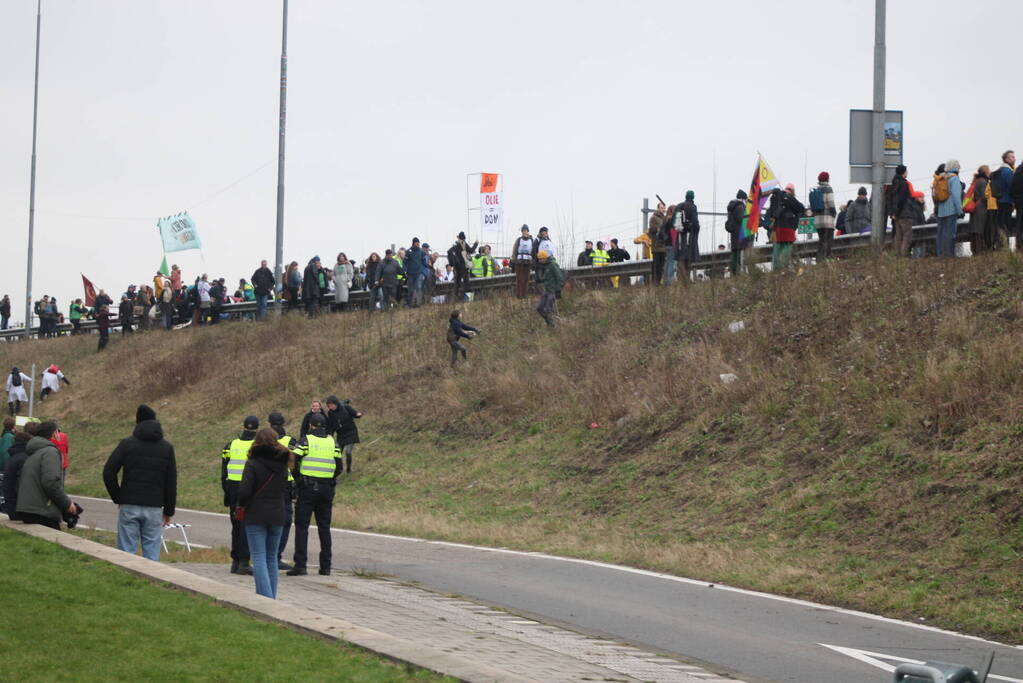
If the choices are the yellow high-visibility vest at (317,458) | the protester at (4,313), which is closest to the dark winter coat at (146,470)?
the yellow high-visibility vest at (317,458)

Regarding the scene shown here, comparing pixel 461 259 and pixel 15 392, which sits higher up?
pixel 461 259

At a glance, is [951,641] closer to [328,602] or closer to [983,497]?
[983,497]

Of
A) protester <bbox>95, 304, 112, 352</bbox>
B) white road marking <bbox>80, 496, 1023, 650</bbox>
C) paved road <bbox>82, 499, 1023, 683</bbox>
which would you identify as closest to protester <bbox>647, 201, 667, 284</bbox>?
white road marking <bbox>80, 496, 1023, 650</bbox>

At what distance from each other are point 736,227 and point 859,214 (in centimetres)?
266

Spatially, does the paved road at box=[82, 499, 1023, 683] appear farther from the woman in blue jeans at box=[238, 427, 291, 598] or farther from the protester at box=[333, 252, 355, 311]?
the protester at box=[333, 252, 355, 311]

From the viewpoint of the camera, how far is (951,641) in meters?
12.0

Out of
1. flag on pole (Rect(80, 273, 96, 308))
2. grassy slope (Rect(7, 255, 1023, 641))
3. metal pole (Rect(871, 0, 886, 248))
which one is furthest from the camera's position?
flag on pole (Rect(80, 273, 96, 308))

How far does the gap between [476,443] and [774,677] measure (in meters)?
16.5

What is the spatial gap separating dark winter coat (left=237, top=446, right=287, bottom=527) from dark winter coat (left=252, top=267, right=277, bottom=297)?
97.6 ft

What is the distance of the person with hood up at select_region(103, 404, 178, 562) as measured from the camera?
13.5 m

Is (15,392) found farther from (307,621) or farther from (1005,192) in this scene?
(307,621)

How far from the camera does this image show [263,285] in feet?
138

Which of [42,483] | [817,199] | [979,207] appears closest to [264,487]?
[42,483]

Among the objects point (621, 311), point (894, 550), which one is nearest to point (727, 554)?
point (894, 550)
